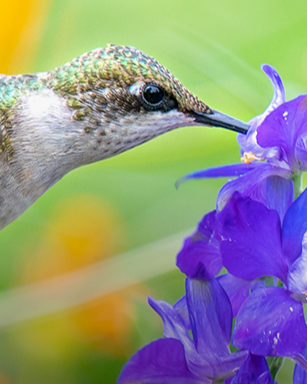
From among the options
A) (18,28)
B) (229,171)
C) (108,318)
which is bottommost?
(108,318)

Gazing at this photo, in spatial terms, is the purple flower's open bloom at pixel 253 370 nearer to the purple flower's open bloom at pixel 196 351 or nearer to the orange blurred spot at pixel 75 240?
the purple flower's open bloom at pixel 196 351

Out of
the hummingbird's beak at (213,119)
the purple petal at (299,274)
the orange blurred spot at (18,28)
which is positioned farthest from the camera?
the orange blurred spot at (18,28)

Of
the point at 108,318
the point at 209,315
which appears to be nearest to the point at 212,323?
the point at 209,315

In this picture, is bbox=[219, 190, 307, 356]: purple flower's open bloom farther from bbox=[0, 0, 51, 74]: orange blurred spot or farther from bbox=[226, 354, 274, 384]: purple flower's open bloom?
bbox=[0, 0, 51, 74]: orange blurred spot

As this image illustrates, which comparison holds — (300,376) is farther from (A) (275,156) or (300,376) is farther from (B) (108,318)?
(B) (108,318)

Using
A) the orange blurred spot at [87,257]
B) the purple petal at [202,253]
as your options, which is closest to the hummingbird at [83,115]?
the purple petal at [202,253]

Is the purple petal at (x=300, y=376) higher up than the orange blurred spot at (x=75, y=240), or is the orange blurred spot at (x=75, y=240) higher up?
the orange blurred spot at (x=75, y=240)

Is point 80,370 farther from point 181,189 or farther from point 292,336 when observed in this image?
point 292,336
